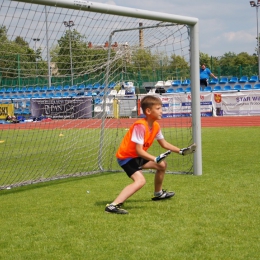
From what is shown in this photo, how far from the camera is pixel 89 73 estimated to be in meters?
10.0

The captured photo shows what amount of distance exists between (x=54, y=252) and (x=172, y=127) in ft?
34.9

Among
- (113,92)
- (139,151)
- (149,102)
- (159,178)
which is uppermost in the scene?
(113,92)

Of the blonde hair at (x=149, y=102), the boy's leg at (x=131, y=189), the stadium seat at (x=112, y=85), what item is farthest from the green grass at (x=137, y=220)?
the stadium seat at (x=112, y=85)

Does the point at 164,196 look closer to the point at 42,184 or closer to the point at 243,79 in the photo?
the point at 42,184

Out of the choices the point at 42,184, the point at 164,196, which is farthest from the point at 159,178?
the point at 42,184

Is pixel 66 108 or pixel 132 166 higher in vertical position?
pixel 66 108

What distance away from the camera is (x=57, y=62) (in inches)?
362

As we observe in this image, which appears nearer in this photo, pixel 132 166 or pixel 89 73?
pixel 132 166

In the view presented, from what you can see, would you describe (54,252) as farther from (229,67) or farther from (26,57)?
(229,67)

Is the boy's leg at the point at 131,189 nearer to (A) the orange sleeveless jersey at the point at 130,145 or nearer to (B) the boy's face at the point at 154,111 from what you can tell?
(A) the orange sleeveless jersey at the point at 130,145

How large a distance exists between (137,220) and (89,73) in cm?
499

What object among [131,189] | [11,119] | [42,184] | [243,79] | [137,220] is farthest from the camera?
[243,79]

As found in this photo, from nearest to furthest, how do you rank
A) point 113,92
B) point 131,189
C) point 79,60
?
point 131,189, point 79,60, point 113,92

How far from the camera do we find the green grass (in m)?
4.53
